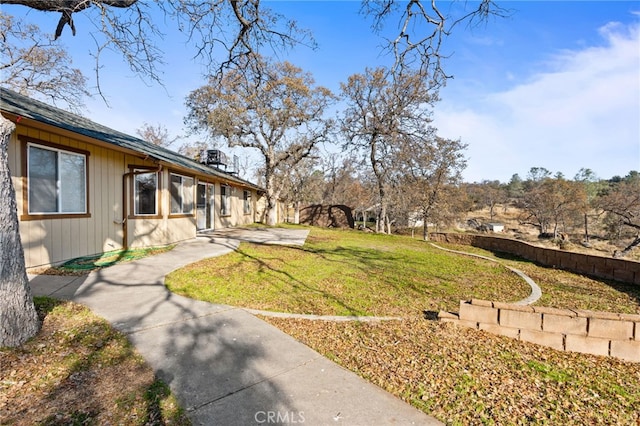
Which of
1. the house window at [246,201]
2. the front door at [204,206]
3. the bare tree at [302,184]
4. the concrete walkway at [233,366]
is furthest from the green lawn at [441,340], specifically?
the bare tree at [302,184]

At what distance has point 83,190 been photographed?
250 inches

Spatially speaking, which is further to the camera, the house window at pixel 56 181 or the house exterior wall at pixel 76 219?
the house window at pixel 56 181

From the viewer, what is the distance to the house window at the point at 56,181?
537cm

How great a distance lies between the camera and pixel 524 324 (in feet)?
12.2

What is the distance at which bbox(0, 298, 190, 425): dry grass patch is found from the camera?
2.01 metres

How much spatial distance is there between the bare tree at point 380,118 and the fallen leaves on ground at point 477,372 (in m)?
14.1

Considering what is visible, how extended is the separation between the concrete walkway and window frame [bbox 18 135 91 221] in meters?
1.55

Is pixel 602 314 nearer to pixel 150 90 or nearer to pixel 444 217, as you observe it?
pixel 150 90

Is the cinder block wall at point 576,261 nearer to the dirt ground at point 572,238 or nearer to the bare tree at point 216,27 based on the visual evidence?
the dirt ground at point 572,238

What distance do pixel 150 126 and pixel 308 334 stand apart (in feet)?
103

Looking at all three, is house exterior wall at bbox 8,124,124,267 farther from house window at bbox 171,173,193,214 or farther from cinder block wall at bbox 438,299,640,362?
cinder block wall at bbox 438,299,640,362

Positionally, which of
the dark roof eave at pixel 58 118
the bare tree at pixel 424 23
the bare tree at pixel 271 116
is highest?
the bare tree at pixel 271 116

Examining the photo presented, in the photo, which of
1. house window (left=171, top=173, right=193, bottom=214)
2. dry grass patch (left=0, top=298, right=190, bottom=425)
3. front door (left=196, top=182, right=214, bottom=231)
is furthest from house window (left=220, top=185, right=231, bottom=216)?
dry grass patch (left=0, top=298, right=190, bottom=425)

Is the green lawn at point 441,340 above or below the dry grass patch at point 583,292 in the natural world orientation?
above
